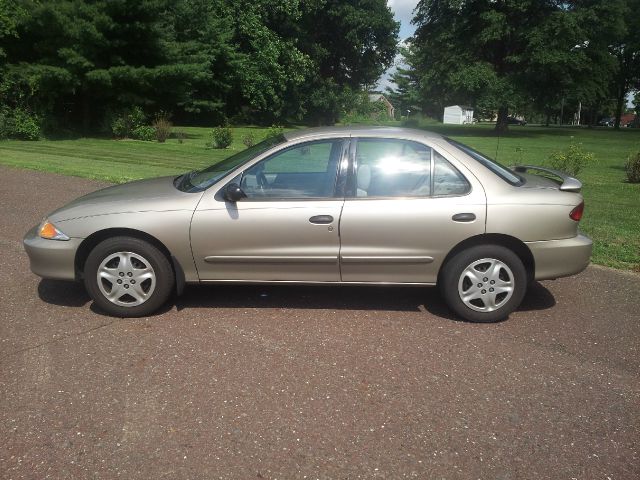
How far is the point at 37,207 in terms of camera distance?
9.10 meters

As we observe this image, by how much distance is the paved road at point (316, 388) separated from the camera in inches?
111

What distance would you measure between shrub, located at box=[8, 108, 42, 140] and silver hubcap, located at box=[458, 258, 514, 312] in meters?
24.7

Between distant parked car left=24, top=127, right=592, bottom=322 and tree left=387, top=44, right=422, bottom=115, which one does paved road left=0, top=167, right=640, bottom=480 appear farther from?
tree left=387, top=44, right=422, bottom=115

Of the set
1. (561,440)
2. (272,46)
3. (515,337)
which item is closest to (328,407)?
(561,440)

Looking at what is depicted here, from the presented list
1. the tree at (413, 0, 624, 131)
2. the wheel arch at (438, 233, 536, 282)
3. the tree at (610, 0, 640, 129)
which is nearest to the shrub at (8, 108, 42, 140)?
the wheel arch at (438, 233, 536, 282)

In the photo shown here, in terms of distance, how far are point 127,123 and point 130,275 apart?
23.8m

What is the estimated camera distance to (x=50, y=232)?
4.70 metres

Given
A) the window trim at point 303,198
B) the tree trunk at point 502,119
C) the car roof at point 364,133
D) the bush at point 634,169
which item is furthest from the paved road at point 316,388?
the tree trunk at point 502,119

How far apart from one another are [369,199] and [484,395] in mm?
1822

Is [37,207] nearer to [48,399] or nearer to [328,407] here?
[48,399]

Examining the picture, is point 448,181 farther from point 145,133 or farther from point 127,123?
point 127,123

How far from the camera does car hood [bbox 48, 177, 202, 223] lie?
182 inches

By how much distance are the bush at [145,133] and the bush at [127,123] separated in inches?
8.9

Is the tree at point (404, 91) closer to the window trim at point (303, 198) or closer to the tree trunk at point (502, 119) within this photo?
the tree trunk at point (502, 119)
